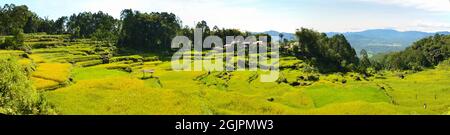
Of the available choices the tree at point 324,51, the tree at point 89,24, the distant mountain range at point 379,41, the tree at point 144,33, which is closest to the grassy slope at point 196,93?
the tree at point 144,33

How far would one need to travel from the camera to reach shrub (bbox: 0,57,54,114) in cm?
1001

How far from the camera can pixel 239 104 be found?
553 inches

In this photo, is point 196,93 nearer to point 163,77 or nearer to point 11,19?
point 163,77

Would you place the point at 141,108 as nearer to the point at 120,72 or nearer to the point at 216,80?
the point at 120,72

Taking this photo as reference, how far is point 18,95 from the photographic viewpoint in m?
10.2

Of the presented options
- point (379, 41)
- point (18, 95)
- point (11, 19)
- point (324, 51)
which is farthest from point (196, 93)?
point (379, 41)

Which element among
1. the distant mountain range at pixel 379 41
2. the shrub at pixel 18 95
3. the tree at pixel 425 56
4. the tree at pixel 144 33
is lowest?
the distant mountain range at pixel 379 41

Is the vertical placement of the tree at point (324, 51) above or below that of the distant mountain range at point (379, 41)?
above

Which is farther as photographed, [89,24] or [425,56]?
[425,56]

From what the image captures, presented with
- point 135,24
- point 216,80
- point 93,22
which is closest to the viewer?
point 216,80

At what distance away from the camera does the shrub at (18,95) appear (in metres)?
10.0

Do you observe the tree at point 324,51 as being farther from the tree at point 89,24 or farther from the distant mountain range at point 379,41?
the distant mountain range at point 379,41
